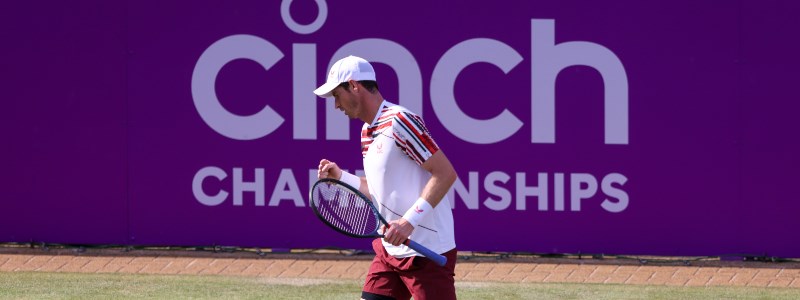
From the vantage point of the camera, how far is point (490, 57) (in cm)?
1045

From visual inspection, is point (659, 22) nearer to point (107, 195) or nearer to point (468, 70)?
point (468, 70)

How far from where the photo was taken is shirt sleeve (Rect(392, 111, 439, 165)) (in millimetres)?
6012

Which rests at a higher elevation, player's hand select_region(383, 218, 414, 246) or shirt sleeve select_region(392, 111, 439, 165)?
shirt sleeve select_region(392, 111, 439, 165)

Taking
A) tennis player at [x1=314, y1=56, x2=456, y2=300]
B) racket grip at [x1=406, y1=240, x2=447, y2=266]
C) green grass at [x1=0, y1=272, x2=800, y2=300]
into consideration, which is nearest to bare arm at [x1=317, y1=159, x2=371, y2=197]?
tennis player at [x1=314, y1=56, x2=456, y2=300]

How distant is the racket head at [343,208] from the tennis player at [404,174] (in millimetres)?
68

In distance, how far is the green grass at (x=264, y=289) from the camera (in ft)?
30.6

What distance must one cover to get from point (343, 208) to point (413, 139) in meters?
0.55

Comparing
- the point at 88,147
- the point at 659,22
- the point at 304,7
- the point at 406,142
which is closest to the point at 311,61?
the point at 304,7

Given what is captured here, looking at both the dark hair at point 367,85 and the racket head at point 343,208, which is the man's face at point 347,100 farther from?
the racket head at point 343,208

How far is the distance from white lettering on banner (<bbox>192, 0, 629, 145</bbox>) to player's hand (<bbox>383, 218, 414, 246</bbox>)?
15.2 ft

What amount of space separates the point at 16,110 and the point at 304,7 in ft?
7.69

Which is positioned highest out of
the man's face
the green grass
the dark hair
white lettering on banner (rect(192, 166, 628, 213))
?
the dark hair

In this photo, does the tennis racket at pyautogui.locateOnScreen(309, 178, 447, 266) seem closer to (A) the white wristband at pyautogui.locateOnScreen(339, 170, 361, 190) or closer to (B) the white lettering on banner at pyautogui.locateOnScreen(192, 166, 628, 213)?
(A) the white wristband at pyautogui.locateOnScreen(339, 170, 361, 190)

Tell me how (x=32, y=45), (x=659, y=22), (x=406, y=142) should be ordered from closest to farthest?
(x=406, y=142) → (x=659, y=22) → (x=32, y=45)
